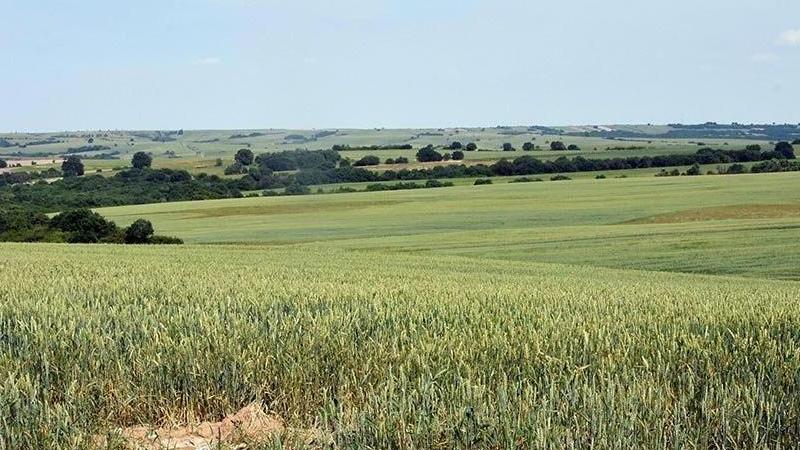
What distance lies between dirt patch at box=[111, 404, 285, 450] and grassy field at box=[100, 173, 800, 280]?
27.2m

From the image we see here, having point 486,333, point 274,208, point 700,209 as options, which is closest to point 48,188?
point 274,208

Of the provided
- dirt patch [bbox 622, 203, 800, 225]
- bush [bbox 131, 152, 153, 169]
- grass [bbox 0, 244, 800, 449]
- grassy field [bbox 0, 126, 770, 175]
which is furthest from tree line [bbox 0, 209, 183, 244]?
bush [bbox 131, 152, 153, 169]

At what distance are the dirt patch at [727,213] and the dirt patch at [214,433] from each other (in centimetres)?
4716

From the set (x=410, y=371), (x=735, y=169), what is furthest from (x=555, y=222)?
(x=410, y=371)

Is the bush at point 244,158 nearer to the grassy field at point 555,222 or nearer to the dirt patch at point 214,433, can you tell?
the grassy field at point 555,222

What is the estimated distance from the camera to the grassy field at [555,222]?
1404 inches

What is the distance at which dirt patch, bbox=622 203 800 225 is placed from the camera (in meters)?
49.6

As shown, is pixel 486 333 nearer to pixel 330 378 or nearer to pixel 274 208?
pixel 330 378

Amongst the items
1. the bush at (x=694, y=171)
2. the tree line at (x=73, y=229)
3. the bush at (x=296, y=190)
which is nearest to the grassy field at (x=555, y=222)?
the tree line at (x=73, y=229)

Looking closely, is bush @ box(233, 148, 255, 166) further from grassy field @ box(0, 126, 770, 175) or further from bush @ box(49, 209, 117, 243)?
bush @ box(49, 209, 117, 243)

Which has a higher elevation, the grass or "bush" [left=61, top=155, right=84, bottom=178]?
the grass

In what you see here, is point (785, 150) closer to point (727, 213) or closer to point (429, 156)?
point (429, 156)

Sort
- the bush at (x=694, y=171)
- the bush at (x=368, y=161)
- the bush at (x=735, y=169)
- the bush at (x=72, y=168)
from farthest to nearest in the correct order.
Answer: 1. the bush at (x=368, y=161)
2. the bush at (x=72, y=168)
3. the bush at (x=735, y=169)
4. the bush at (x=694, y=171)

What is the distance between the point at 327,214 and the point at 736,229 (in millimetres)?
31074
